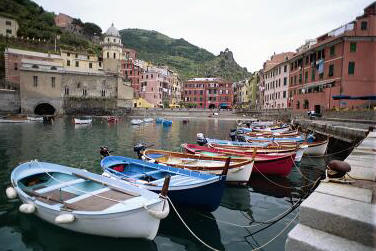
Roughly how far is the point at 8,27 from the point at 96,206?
9385 cm

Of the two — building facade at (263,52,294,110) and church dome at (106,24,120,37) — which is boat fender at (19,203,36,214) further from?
church dome at (106,24,120,37)

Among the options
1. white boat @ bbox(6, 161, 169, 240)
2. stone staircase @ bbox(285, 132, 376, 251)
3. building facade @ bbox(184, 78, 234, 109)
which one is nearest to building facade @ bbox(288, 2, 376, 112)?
stone staircase @ bbox(285, 132, 376, 251)

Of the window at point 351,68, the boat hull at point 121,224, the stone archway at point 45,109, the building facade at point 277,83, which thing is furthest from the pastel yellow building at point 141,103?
the boat hull at point 121,224

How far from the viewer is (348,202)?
14.2 feet

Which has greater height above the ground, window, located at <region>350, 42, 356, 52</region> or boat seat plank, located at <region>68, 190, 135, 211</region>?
window, located at <region>350, 42, 356, 52</region>

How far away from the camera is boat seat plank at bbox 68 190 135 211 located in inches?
270

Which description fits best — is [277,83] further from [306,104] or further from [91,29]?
[91,29]

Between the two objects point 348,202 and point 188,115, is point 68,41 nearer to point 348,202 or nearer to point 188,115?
point 188,115

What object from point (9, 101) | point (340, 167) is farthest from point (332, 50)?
point (9, 101)

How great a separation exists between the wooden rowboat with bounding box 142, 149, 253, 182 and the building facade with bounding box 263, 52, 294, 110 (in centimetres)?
4847

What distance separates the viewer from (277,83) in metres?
61.1

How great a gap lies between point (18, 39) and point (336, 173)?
92.8m

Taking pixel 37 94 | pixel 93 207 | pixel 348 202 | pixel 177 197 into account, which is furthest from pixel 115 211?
pixel 37 94

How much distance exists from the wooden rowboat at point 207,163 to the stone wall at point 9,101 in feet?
212
